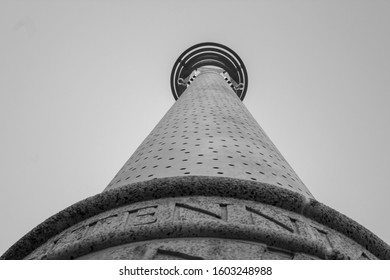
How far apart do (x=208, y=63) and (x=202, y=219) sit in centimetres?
2110

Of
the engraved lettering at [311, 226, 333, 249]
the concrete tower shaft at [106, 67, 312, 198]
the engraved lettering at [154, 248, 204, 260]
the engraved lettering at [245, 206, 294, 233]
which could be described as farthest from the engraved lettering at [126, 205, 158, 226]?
the engraved lettering at [311, 226, 333, 249]

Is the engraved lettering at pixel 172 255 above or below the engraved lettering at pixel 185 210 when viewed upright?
below

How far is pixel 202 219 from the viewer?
161 inches

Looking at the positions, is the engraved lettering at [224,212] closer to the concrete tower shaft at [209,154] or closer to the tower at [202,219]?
the tower at [202,219]

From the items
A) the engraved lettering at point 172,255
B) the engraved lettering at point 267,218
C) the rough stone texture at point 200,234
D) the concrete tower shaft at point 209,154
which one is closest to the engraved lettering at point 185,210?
the rough stone texture at point 200,234

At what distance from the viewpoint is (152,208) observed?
459cm

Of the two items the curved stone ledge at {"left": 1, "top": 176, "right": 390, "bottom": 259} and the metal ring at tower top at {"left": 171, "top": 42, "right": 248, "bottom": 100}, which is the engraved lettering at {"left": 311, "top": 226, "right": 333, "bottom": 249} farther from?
the metal ring at tower top at {"left": 171, "top": 42, "right": 248, "bottom": 100}

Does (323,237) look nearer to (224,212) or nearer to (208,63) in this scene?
(224,212)

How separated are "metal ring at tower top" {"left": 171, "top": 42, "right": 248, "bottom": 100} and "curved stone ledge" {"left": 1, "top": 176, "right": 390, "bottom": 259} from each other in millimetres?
19612

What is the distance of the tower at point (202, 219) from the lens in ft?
12.8

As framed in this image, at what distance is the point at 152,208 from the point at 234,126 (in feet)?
14.3

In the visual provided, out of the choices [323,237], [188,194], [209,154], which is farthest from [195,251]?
[209,154]
